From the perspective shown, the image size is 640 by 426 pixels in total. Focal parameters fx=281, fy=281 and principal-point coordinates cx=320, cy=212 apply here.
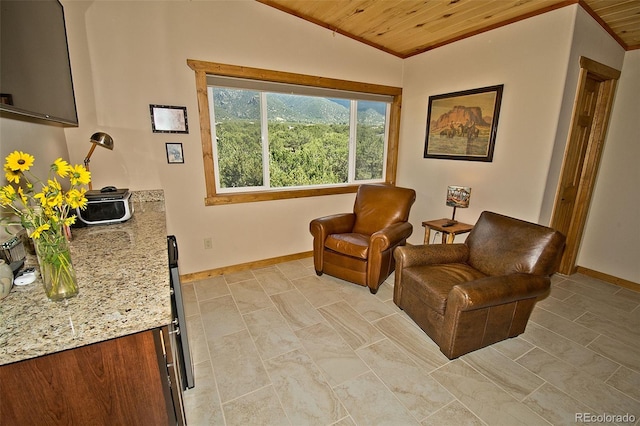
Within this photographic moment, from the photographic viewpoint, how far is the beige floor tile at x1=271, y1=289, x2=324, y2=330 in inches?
89.9

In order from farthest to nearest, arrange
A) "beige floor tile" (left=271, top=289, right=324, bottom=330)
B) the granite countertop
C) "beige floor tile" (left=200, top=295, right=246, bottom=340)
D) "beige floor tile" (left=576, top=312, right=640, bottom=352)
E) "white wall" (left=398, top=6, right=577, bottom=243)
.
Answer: "white wall" (left=398, top=6, right=577, bottom=243) < "beige floor tile" (left=271, top=289, right=324, bottom=330) < "beige floor tile" (left=200, top=295, right=246, bottom=340) < "beige floor tile" (left=576, top=312, right=640, bottom=352) < the granite countertop

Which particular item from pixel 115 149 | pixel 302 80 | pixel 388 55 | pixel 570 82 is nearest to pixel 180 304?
pixel 115 149

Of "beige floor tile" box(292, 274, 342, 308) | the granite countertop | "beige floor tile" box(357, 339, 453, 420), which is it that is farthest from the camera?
"beige floor tile" box(292, 274, 342, 308)

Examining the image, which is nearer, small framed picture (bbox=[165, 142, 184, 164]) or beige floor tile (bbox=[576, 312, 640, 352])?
beige floor tile (bbox=[576, 312, 640, 352])

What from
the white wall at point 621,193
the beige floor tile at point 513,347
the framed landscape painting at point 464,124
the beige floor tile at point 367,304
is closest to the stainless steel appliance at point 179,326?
the beige floor tile at point 367,304

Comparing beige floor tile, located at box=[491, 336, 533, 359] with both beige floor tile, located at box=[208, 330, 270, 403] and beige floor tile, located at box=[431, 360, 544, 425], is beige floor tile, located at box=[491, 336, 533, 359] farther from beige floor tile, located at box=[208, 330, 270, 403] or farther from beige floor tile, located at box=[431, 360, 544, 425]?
beige floor tile, located at box=[208, 330, 270, 403]

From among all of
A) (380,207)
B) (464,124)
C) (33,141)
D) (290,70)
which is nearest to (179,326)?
(33,141)

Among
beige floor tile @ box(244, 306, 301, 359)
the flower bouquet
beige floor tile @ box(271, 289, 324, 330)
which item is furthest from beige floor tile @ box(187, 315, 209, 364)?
the flower bouquet

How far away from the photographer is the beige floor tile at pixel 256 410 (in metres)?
1.49

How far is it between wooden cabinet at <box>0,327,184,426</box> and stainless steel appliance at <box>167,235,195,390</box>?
338 mm

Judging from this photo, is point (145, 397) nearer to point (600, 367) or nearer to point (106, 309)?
point (106, 309)

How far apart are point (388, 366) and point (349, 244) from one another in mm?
1149

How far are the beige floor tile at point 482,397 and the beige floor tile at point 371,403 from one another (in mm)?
349

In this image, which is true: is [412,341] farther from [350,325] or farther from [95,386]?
[95,386]
